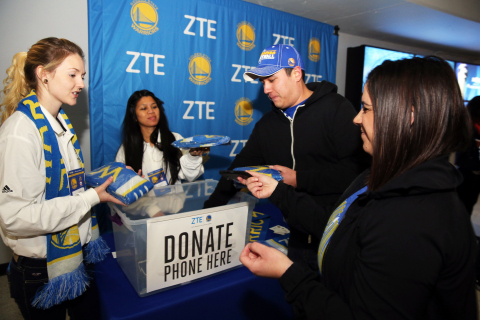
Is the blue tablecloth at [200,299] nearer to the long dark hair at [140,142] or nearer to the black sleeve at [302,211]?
the black sleeve at [302,211]

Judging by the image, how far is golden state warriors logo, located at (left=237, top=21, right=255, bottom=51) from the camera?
305cm

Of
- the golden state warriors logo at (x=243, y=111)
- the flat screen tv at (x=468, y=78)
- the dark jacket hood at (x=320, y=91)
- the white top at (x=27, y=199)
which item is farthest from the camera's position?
the flat screen tv at (x=468, y=78)

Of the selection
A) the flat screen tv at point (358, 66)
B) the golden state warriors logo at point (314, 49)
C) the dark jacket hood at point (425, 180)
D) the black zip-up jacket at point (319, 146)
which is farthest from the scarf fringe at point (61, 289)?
the flat screen tv at point (358, 66)

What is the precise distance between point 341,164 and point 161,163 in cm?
132

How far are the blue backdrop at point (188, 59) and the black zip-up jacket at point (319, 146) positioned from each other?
1.32 metres

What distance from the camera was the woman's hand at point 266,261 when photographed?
2.68ft

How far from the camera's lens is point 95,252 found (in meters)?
1.39

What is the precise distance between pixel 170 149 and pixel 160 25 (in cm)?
123

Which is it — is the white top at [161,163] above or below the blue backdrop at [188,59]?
below

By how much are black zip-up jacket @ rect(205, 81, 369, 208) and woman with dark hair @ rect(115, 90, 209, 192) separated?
0.56 metres

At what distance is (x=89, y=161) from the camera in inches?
100

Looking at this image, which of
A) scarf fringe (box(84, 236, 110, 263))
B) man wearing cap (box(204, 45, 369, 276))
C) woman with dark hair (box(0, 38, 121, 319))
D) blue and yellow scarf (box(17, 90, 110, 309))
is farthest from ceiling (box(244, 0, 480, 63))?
scarf fringe (box(84, 236, 110, 263))

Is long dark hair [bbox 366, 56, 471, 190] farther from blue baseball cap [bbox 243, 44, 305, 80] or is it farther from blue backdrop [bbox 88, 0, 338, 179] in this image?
blue backdrop [bbox 88, 0, 338, 179]

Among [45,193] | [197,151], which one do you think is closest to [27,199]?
[45,193]
